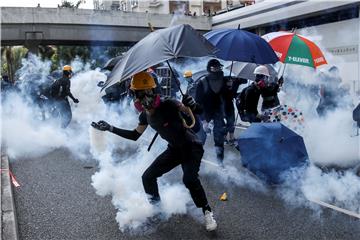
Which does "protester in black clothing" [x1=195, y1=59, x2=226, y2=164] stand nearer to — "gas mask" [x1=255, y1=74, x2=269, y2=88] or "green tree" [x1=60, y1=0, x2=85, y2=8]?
"gas mask" [x1=255, y1=74, x2=269, y2=88]

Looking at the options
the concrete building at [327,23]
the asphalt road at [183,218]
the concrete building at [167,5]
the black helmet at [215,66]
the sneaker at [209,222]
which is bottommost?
the asphalt road at [183,218]

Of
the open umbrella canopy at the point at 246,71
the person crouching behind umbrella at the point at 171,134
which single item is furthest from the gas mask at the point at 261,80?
the person crouching behind umbrella at the point at 171,134

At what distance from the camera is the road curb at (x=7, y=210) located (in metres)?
4.12

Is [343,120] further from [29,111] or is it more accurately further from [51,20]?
[51,20]

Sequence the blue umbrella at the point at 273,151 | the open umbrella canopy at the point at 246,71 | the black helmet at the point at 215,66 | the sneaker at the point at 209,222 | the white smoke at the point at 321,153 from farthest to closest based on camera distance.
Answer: the open umbrella canopy at the point at 246,71 < the black helmet at the point at 215,66 < the blue umbrella at the point at 273,151 < the white smoke at the point at 321,153 < the sneaker at the point at 209,222

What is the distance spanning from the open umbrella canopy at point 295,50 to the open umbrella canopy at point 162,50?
10.4 feet

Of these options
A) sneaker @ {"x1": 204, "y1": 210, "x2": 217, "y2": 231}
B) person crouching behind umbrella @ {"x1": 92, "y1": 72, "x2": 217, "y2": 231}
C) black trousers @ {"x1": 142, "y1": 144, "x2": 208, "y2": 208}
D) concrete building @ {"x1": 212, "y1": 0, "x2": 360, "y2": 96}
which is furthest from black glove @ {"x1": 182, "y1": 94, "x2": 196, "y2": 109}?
concrete building @ {"x1": 212, "y1": 0, "x2": 360, "y2": 96}

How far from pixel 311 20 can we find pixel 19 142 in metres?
14.0

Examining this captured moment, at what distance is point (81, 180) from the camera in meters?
6.38

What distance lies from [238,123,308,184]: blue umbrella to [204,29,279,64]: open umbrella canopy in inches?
40.0

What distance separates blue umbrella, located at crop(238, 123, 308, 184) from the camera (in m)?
5.29

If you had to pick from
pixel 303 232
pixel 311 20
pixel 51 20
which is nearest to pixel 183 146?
pixel 303 232

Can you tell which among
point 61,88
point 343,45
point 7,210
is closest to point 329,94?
point 61,88

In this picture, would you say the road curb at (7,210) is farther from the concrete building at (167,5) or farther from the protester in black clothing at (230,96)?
the concrete building at (167,5)
